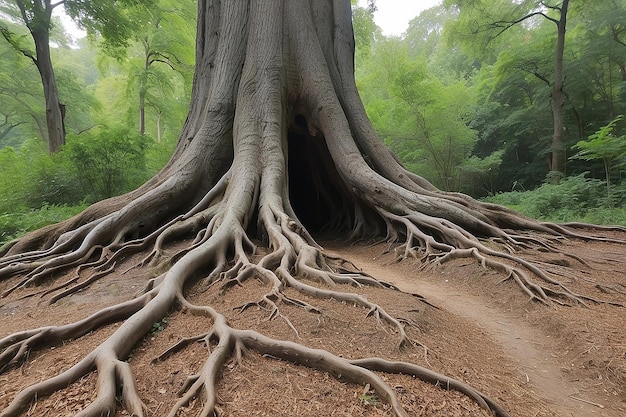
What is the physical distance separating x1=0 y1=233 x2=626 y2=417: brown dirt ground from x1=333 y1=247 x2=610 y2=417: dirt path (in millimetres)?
11

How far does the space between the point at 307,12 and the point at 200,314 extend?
6.71 metres

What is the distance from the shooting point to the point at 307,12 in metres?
6.72

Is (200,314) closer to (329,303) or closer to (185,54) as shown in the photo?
(329,303)

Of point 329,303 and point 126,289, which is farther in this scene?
point 126,289

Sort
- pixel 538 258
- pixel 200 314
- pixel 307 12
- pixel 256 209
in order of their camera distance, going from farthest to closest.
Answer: pixel 307 12, pixel 256 209, pixel 538 258, pixel 200 314

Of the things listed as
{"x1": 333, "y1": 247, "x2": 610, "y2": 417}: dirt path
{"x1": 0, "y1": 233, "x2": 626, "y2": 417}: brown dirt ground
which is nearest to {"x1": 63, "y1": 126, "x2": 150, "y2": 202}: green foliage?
{"x1": 0, "y1": 233, "x2": 626, "y2": 417}: brown dirt ground

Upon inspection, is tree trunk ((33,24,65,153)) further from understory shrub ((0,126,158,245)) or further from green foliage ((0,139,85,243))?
green foliage ((0,139,85,243))

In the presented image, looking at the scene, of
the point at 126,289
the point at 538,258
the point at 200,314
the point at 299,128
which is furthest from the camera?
the point at 299,128

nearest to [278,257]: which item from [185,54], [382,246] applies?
[382,246]

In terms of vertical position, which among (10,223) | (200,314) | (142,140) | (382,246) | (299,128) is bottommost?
(10,223)

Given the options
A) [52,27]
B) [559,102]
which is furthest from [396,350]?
[559,102]

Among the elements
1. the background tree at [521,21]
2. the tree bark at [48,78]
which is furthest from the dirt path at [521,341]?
the tree bark at [48,78]

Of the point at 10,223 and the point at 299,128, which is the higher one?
the point at 299,128

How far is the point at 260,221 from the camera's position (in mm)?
4461
